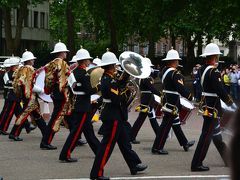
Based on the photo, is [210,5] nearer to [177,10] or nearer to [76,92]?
[177,10]

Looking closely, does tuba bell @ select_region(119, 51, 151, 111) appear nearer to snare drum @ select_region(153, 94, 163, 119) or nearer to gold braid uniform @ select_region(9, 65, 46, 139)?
snare drum @ select_region(153, 94, 163, 119)

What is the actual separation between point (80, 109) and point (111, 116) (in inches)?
64.1

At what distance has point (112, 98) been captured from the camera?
818 cm

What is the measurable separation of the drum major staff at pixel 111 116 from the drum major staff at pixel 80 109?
53.6 inches

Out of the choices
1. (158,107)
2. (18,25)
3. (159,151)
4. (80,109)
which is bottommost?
(159,151)

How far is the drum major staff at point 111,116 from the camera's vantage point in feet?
26.7


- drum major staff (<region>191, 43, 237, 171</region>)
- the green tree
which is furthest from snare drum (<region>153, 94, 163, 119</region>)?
the green tree

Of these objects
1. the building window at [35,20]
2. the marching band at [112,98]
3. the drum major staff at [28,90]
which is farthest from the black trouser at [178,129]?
the building window at [35,20]

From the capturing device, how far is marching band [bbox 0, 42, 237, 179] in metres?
8.29

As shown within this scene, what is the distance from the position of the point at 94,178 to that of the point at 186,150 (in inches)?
144

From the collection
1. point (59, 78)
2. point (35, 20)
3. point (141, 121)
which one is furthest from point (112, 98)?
point (35, 20)

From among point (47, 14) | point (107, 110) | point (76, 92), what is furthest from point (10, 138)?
point (47, 14)

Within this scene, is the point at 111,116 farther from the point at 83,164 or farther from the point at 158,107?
the point at 158,107

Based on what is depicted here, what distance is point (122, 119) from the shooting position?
8.36 m
